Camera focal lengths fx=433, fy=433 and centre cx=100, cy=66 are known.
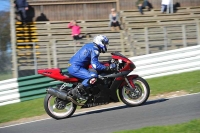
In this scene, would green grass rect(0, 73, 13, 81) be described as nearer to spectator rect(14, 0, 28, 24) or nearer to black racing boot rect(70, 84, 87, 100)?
black racing boot rect(70, 84, 87, 100)

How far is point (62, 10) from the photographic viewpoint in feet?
69.7

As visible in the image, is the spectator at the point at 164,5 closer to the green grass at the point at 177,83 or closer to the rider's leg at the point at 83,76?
the green grass at the point at 177,83

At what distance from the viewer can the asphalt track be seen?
307 inches

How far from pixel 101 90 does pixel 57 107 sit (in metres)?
1.02

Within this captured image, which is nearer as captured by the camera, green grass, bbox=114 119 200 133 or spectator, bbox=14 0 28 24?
green grass, bbox=114 119 200 133

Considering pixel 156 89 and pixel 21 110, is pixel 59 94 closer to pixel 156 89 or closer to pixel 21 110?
pixel 21 110

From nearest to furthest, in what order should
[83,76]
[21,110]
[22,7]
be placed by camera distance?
[83,76] < [21,110] < [22,7]

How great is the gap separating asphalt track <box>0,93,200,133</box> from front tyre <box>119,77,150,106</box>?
0.16 metres

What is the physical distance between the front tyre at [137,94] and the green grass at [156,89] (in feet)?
7.09

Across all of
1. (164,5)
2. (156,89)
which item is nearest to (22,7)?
(164,5)

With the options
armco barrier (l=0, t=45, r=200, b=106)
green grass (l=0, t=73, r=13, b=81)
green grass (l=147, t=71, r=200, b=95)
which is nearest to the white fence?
armco barrier (l=0, t=45, r=200, b=106)

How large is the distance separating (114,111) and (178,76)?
16.2 feet

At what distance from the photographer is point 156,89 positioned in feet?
40.1

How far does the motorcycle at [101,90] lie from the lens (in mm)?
9258
